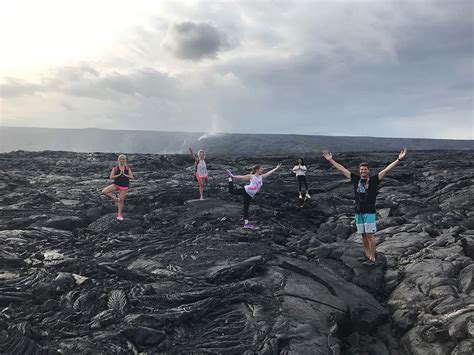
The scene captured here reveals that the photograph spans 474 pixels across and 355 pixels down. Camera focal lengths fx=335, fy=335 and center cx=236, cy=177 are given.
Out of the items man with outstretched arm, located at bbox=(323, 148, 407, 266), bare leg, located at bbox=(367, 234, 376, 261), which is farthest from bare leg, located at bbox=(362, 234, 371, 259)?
man with outstretched arm, located at bbox=(323, 148, 407, 266)

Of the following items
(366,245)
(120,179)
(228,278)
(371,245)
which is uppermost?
(120,179)

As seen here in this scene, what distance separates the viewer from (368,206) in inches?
396

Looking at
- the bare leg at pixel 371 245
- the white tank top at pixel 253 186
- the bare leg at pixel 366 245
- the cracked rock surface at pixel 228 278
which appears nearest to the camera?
the cracked rock surface at pixel 228 278

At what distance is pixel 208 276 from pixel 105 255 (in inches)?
142

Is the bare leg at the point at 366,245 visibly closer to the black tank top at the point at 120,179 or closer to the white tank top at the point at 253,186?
the white tank top at the point at 253,186

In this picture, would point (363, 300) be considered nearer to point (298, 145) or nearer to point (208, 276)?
point (208, 276)

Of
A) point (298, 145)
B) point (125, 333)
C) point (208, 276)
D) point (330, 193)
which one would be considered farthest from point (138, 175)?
point (298, 145)

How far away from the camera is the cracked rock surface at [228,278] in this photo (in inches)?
267

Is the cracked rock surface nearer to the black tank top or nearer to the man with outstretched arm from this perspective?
the man with outstretched arm

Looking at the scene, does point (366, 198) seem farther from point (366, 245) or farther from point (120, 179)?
point (120, 179)

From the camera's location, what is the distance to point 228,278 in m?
8.95

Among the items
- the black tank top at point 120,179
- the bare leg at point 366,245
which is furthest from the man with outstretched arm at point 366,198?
the black tank top at point 120,179

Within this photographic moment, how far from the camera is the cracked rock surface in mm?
6789

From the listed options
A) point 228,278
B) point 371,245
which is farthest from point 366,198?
point 228,278
